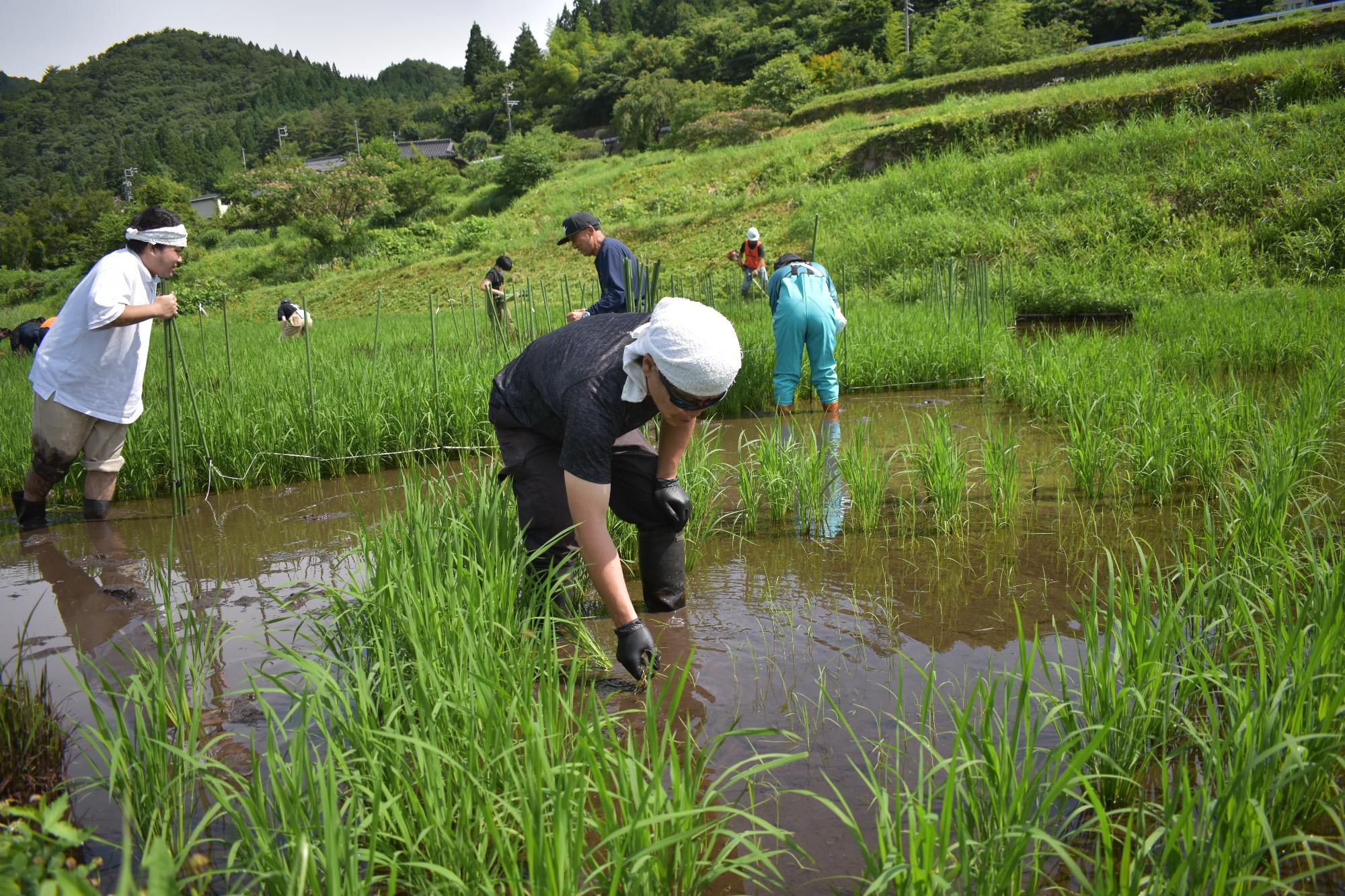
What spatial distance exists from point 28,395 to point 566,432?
6452mm

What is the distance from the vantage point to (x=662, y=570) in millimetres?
3125

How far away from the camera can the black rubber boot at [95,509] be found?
483 centimetres

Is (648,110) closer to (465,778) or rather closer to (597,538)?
(597,538)

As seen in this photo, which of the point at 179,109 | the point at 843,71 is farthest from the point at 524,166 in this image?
the point at 179,109

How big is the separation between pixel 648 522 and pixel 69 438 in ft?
11.2

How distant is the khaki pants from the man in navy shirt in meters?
2.56

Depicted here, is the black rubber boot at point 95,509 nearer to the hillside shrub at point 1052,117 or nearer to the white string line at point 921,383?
the white string line at point 921,383

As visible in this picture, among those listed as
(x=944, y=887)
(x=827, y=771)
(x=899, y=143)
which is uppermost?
(x=899, y=143)

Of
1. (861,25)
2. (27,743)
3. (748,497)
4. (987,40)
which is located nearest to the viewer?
(27,743)

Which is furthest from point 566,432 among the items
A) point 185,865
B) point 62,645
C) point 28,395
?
point 28,395

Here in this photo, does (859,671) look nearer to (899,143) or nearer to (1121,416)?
(1121,416)

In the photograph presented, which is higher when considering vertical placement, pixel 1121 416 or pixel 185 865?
pixel 1121 416

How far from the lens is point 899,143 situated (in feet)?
62.2

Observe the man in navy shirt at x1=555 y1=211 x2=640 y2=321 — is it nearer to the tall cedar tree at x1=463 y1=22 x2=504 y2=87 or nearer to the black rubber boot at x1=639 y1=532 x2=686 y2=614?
the black rubber boot at x1=639 y1=532 x2=686 y2=614
